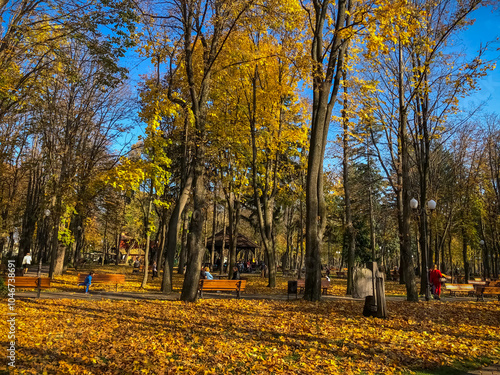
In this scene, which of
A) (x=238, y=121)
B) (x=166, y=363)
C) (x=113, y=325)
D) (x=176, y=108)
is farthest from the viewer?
(x=238, y=121)

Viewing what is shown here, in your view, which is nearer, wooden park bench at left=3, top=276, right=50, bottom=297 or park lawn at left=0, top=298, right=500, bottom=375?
park lawn at left=0, top=298, right=500, bottom=375

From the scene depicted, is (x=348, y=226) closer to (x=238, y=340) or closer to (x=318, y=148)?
(x=318, y=148)

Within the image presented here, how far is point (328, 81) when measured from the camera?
430 inches

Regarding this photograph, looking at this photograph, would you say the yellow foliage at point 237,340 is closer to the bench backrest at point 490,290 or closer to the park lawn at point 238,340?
the park lawn at point 238,340

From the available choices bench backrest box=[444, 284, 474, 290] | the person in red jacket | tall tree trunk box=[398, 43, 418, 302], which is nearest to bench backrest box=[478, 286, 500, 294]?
bench backrest box=[444, 284, 474, 290]

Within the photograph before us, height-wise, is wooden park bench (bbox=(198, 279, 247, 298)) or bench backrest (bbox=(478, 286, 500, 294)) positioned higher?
wooden park bench (bbox=(198, 279, 247, 298))

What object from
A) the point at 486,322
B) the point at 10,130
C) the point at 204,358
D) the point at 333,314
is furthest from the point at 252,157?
the point at 10,130

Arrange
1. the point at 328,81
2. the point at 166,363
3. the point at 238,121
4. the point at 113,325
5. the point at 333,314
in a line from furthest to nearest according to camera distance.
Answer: the point at 238,121
the point at 328,81
the point at 333,314
the point at 113,325
the point at 166,363

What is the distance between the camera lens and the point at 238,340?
19.7 ft

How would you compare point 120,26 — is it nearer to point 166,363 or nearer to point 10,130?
point 166,363

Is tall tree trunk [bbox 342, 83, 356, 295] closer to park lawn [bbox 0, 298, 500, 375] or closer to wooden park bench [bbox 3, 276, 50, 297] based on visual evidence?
park lawn [bbox 0, 298, 500, 375]

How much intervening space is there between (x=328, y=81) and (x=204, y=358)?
8.85 m

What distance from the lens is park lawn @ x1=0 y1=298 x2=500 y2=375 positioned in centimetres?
480

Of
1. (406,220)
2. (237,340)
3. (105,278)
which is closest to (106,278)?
(105,278)
